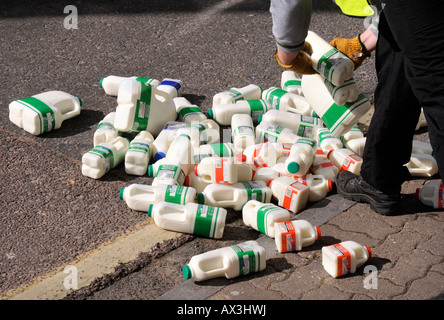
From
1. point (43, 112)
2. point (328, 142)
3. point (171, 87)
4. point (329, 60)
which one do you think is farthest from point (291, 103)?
point (43, 112)

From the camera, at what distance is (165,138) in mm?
4344

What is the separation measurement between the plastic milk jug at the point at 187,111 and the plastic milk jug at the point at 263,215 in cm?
106

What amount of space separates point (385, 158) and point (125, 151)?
5.47 ft

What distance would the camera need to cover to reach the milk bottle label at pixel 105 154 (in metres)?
4.06

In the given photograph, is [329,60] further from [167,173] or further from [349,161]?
[167,173]

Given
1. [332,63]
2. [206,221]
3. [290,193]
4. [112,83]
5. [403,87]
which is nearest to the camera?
[403,87]

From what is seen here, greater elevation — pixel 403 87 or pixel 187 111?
pixel 403 87

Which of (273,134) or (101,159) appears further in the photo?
(273,134)

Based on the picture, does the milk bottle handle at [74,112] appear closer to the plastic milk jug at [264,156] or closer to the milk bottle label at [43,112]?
the milk bottle label at [43,112]

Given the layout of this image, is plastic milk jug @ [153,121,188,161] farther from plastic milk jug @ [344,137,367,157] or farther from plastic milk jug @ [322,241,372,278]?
plastic milk jug @ [322,241,372,278]

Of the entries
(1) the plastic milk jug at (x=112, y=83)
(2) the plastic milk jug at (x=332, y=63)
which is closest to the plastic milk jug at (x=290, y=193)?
(2) the plastic milk jug at (x=332, y=63)

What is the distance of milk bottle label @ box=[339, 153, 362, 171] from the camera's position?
4.11m

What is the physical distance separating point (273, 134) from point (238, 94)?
0.63m

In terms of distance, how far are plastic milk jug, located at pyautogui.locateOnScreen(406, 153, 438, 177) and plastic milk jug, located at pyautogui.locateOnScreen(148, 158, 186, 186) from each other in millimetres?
1463
